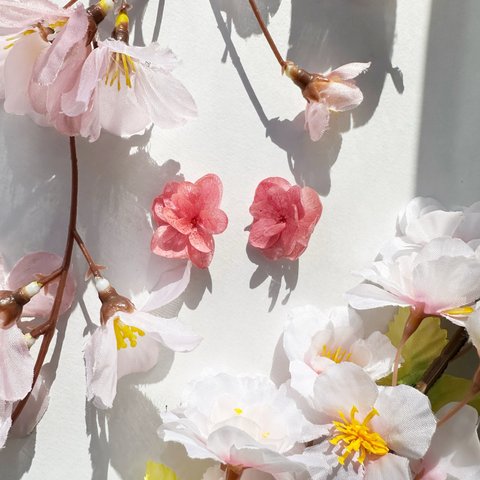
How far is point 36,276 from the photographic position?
71 cm

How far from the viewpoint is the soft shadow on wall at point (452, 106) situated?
2.56 ft

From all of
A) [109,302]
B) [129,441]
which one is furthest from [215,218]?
[129,441]

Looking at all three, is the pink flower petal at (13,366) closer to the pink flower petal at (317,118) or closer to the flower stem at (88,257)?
the flower stem at (88,257)

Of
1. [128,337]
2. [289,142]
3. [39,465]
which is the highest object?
[289,142]

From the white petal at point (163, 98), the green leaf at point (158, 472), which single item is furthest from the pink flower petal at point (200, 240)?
the green leaf at point (158, 472)

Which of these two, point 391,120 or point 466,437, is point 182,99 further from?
point 466,437

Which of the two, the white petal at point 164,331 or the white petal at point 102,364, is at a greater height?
the white petal at point 164,331

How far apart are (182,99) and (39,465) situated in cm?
37

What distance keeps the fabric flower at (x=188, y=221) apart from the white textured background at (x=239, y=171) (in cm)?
3

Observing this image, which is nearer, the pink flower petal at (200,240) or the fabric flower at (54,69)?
the fabric flower at (54,69)

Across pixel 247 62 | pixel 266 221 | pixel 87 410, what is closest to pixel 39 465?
pixel 87 410

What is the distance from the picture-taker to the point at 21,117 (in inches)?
29.0

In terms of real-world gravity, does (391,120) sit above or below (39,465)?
above

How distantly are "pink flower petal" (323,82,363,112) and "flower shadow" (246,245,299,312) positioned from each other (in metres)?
0.16
